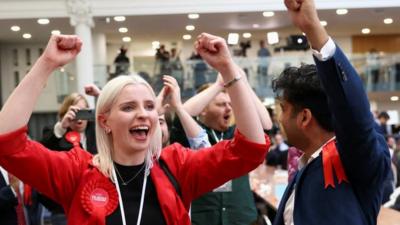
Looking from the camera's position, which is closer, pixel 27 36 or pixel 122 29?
pixel 122 29

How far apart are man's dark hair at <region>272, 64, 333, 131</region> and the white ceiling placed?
1603 centimetres

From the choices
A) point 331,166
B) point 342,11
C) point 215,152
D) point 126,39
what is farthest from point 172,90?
point 126,39

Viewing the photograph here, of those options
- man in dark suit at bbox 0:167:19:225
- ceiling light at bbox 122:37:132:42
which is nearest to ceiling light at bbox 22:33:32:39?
ceiling light at bbox 122:37:132:42

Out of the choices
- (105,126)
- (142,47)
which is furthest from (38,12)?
(105,126)

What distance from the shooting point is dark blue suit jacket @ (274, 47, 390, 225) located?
4.90 feet

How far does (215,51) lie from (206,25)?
1823 centimetres

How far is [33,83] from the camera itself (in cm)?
194

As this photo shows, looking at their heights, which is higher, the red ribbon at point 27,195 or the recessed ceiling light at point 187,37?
the recessed ceiling light at point 187,37

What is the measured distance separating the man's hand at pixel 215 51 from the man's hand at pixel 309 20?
0.52 meters

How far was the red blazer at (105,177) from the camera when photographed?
1981 mm

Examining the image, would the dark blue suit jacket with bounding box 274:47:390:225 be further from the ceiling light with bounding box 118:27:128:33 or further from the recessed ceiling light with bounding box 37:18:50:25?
the ceiling light with bounding box 118:27:128:33

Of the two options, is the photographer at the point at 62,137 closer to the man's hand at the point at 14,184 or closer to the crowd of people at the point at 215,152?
the man's hand at the point at 14,184

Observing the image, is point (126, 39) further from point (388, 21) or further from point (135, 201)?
point (135, 201)

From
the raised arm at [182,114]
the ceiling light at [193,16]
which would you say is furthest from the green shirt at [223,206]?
the ceiling light at [193,16]
